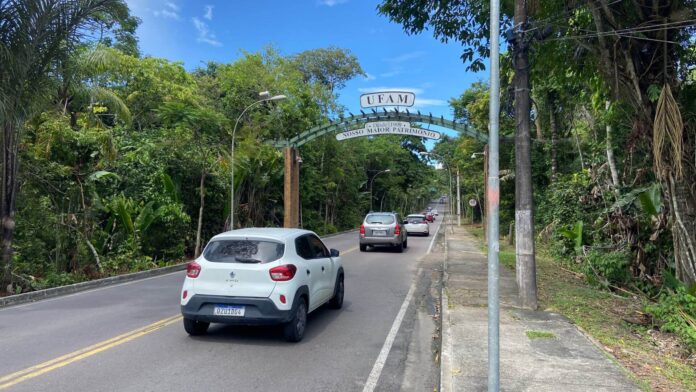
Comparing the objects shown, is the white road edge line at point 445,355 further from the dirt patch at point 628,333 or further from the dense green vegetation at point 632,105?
the dense green vegetation at point 632,105

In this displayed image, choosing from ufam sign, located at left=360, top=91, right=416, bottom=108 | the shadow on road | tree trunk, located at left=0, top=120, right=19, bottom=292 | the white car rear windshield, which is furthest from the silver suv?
the white car rear windshield

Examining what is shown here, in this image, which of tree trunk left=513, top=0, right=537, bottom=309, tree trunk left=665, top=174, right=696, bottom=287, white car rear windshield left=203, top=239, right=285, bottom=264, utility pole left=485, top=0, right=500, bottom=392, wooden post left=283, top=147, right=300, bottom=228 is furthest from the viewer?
wooden post left=283, top=147, right=300, bottom=228

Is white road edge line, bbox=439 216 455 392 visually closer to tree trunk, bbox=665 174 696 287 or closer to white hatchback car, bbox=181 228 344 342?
white hatchback car, bbox=181 228 344 342

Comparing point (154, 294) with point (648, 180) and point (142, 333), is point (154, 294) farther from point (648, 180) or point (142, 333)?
point (648, 180)

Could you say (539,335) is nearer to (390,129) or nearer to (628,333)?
(628,333)

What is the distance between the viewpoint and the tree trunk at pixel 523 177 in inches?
351

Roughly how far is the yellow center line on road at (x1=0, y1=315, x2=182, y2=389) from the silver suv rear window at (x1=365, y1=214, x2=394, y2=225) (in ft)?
45.5

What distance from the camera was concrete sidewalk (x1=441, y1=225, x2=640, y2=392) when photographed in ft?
16.5

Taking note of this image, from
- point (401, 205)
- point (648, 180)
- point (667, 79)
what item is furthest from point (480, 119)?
point (401, 205)

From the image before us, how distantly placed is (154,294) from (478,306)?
23.3ft

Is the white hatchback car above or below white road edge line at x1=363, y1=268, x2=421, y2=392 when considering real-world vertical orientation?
above

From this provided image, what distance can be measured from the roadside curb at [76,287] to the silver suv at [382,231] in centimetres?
849

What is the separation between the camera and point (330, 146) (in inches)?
1463

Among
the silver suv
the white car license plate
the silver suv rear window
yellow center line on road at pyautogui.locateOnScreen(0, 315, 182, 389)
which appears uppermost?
the silver suv rear window
